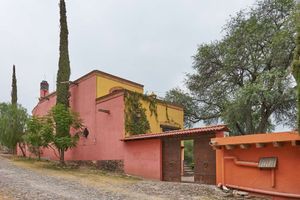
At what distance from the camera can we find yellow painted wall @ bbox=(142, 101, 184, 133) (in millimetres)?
24172

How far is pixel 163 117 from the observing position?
2545 centimetres

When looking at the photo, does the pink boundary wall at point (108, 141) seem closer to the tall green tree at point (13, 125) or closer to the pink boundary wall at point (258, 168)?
the tall green tree at point (13, 125)

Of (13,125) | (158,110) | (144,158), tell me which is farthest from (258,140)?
(13,125)

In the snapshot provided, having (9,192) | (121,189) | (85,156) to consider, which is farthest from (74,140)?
(9,192)

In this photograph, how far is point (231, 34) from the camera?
28.9m

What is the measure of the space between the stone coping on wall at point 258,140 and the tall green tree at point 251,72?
31.0 ft

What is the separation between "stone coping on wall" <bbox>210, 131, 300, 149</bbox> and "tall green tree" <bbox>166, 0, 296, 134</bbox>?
9.46 meters

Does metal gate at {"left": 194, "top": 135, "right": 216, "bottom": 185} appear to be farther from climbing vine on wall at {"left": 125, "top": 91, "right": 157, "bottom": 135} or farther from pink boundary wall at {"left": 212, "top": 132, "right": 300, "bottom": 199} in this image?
climbing vine on wall at {"left": 125, "top": 91, "right": 157, "bottom": 135}

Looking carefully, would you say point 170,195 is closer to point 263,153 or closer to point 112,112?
point 263,153

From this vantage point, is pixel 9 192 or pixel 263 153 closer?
pixel 9 192

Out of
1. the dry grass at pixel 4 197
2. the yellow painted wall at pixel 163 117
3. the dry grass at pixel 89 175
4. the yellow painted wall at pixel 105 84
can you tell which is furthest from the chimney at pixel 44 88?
the dry grass at pixel 4 197

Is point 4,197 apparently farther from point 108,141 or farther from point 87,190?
point 108,141

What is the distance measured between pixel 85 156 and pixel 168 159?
8.32 meters

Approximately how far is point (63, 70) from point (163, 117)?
747 cm
